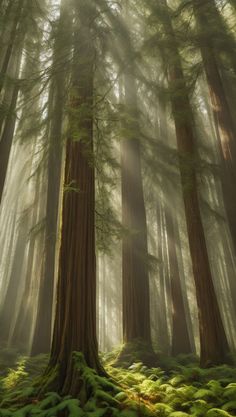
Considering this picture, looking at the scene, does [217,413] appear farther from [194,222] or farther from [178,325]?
[178,325]

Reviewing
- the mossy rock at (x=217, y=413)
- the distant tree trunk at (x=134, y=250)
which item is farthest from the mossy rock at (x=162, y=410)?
the distant tree trunk at (x=134, y=250)

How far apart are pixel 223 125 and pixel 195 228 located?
3.83 meters

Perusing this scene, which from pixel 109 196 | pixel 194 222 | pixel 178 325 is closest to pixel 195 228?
pixel 194 222

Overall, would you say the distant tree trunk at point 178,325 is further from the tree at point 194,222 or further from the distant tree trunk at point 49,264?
the tree at point 194,222

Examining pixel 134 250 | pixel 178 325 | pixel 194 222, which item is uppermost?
pixel 134 250

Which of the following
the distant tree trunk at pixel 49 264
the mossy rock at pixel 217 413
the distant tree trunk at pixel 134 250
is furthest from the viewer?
the distant tree trunk at pixel 49 264

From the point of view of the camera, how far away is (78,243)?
222 inches

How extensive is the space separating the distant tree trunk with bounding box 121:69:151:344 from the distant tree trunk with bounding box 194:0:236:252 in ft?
7.46

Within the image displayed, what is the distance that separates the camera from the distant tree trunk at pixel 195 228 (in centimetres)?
647

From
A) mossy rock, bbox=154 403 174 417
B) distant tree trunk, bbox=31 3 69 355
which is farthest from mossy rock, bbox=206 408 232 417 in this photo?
distant tree trunk, bbox=31 3 69 355

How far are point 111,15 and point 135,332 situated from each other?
7.74 m

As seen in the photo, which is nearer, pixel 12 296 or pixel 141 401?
pixel 141 401

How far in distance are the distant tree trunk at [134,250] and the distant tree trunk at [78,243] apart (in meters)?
1.63

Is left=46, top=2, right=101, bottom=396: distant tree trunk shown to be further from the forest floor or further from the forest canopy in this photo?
the forest floor
